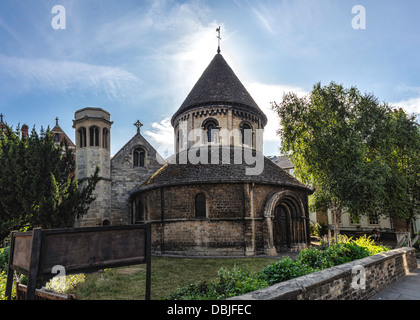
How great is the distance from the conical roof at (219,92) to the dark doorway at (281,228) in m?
7.80

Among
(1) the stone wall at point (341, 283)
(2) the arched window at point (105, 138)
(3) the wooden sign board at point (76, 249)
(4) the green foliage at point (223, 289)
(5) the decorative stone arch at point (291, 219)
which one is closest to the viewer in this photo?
(3) the wooden sign board at point (76, 249)

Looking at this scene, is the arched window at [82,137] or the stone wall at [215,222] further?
the arched window at [82,137]

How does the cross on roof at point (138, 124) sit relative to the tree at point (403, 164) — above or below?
above

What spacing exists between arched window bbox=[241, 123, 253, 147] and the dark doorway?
5.34 m

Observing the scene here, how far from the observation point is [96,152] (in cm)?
1977

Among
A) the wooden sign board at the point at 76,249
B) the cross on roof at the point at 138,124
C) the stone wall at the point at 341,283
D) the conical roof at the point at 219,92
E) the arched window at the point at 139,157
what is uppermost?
the conical roof at the point at 219,92

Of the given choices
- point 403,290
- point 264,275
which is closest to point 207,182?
point 264,275

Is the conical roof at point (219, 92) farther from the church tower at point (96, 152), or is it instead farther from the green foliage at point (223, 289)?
the green foliage at point (223, 289)

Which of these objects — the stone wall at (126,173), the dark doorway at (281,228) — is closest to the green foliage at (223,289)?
the dark doorway at (281,228)

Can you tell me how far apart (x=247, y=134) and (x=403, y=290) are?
14042mm

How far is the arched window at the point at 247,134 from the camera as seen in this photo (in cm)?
1991

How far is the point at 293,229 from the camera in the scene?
56.9 feet

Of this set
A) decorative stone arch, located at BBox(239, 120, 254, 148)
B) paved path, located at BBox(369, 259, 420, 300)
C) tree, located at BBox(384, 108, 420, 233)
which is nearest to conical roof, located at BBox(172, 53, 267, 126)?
decorative stone arch, located at BBox(239, 120, 254, 148)
